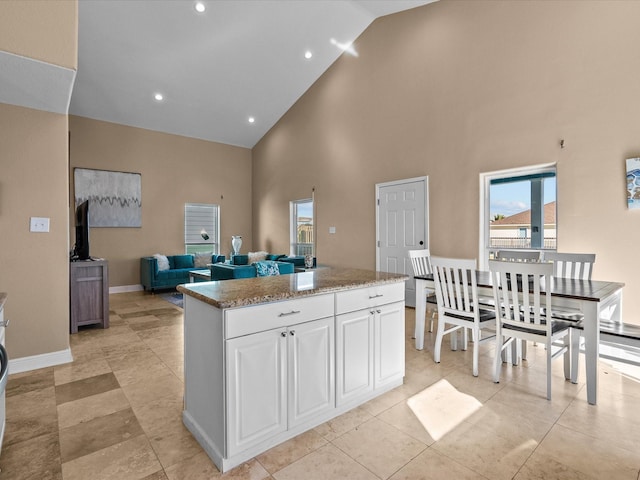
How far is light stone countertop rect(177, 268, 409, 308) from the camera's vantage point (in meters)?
1.69

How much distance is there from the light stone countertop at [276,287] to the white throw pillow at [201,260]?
17.7 feet

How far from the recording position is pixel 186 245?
7820 millimetres

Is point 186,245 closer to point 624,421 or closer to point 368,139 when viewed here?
point 368,139

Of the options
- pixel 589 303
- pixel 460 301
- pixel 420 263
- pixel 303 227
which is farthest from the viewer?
pixel 303 227

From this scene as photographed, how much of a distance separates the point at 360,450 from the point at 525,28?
4.96 m

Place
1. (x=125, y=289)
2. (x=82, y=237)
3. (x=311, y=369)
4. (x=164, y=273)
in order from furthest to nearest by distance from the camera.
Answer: (x=125, y=289) → (x=164, y=273) → (x=82, y=237) → (x=311, y=369)

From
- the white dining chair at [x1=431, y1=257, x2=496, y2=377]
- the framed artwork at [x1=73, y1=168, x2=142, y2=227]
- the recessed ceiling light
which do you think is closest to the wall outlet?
the white dining chair at [x1=431, y1=257, x2=496, y2=377]

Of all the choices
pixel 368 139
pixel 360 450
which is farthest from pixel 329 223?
pixel 360 450

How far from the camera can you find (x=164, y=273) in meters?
6.59

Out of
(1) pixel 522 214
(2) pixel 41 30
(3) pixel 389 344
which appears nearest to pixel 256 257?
(1) pixel 522 214

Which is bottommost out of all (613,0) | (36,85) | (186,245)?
(186,245)

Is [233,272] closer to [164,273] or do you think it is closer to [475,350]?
[475,350]

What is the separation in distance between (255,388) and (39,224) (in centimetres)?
269

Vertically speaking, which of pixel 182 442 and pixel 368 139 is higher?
pixel 368 139
